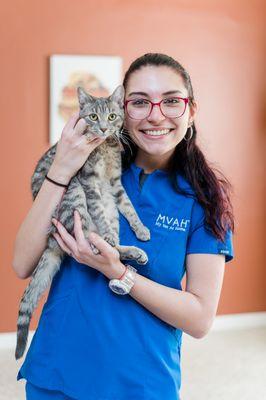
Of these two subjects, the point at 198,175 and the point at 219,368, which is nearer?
the point at 198,175

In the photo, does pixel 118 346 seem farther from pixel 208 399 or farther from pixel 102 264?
pixel 208 399

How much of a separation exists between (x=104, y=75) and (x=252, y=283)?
194 cm

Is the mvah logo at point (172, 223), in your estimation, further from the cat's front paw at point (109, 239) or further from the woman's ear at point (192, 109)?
the woman's ear at point (192, 109)

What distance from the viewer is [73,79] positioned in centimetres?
355

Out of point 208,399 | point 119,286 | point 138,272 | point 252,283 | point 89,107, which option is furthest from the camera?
point 252,283

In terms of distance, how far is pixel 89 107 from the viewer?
1.54 m

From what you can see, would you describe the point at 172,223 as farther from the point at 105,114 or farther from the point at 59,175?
the point at 105,114

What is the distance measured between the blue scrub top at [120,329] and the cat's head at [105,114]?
26 cm

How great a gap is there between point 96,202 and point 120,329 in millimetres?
383

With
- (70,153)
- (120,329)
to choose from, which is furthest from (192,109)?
(120,329)

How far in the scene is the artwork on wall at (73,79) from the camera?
3500mm

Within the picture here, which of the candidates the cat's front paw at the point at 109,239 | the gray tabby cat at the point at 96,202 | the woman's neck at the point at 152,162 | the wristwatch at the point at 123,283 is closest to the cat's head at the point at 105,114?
the gray tabby cat at the point at 96,202

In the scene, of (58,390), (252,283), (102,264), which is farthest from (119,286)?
(252,283)

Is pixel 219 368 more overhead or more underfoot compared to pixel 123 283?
more underfoot
